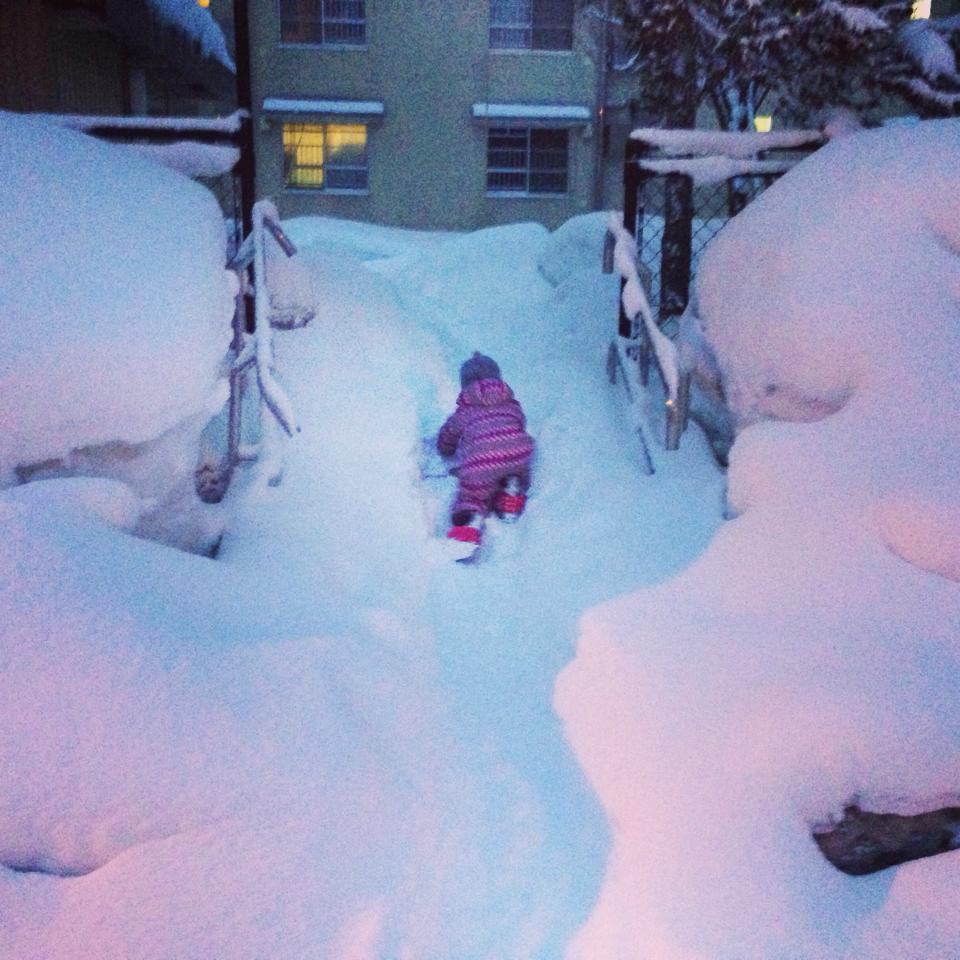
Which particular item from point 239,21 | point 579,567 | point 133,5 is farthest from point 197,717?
point 133,5

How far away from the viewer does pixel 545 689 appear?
123 inches

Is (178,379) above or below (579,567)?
above

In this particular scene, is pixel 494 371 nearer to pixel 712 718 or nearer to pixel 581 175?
pixel 712 718

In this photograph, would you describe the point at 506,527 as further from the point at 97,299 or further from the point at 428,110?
the point at 428,110

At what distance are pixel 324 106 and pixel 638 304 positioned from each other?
41.7ft

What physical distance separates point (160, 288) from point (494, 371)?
2.17 metres

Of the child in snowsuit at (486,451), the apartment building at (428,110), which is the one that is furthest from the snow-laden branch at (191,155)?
the apartment building at (428,110)

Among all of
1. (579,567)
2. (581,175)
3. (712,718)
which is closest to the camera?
(712,718)

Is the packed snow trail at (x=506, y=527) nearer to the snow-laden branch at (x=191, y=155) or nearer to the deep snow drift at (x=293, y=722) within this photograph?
the deep snow drift at (x=293, y=722)

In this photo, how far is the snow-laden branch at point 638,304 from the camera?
4387 mm

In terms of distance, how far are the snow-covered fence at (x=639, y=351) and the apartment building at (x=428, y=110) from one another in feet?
37.4

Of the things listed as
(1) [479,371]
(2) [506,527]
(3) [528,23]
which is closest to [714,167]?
(1) [479,371]

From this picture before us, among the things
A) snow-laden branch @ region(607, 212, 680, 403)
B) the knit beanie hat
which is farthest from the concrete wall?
the knit beanie hat

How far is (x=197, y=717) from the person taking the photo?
2344mm
